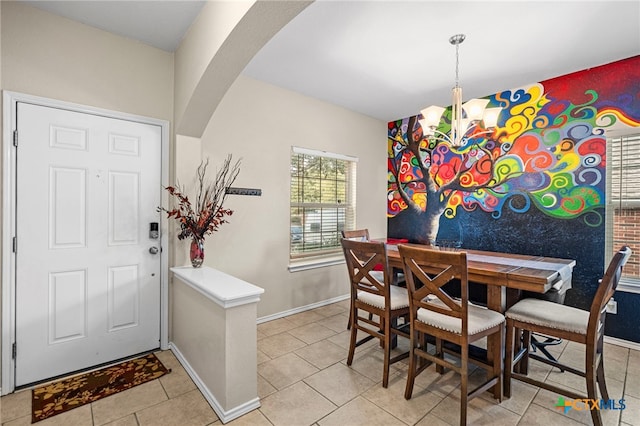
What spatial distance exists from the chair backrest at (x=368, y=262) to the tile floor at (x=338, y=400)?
0.66 m

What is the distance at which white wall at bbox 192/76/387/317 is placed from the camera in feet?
10.0

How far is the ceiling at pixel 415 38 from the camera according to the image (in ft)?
6.96

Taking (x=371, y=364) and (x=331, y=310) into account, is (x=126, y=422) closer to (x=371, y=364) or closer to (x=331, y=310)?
(x=371, y=364)

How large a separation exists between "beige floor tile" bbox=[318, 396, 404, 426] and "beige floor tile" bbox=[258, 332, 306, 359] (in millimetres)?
893

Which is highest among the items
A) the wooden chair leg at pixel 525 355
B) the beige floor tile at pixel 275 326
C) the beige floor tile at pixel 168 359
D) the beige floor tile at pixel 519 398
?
the wooden chair leg at pixel 525 355

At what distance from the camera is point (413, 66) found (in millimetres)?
2977

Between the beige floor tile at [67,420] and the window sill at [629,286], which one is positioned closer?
the beige floor tile at [67,420]

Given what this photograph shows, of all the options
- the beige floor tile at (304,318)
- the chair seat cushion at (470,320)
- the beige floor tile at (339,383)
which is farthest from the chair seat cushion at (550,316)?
the beige floor tile at (304,318)

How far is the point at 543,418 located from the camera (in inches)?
72.6

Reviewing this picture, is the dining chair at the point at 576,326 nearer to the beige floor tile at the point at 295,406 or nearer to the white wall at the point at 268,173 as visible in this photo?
the beige floor tile at the point at 295,406

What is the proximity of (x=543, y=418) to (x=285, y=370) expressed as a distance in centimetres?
178

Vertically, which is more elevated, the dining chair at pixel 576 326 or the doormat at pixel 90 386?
the dining chair at pixel 576 326

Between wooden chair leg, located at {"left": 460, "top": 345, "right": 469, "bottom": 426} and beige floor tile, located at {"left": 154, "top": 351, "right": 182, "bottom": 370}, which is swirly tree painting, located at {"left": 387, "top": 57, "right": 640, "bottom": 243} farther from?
beige floor tile, located at {"left": 154, "top": 351, "right": 182, "bottom": 370}

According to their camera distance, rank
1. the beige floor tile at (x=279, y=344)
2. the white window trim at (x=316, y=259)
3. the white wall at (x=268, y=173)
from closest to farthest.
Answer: the beige floor tile at (x=279, y=344), the white wall at (x=268, y=173), the white window trim at (x=316, y=259)
